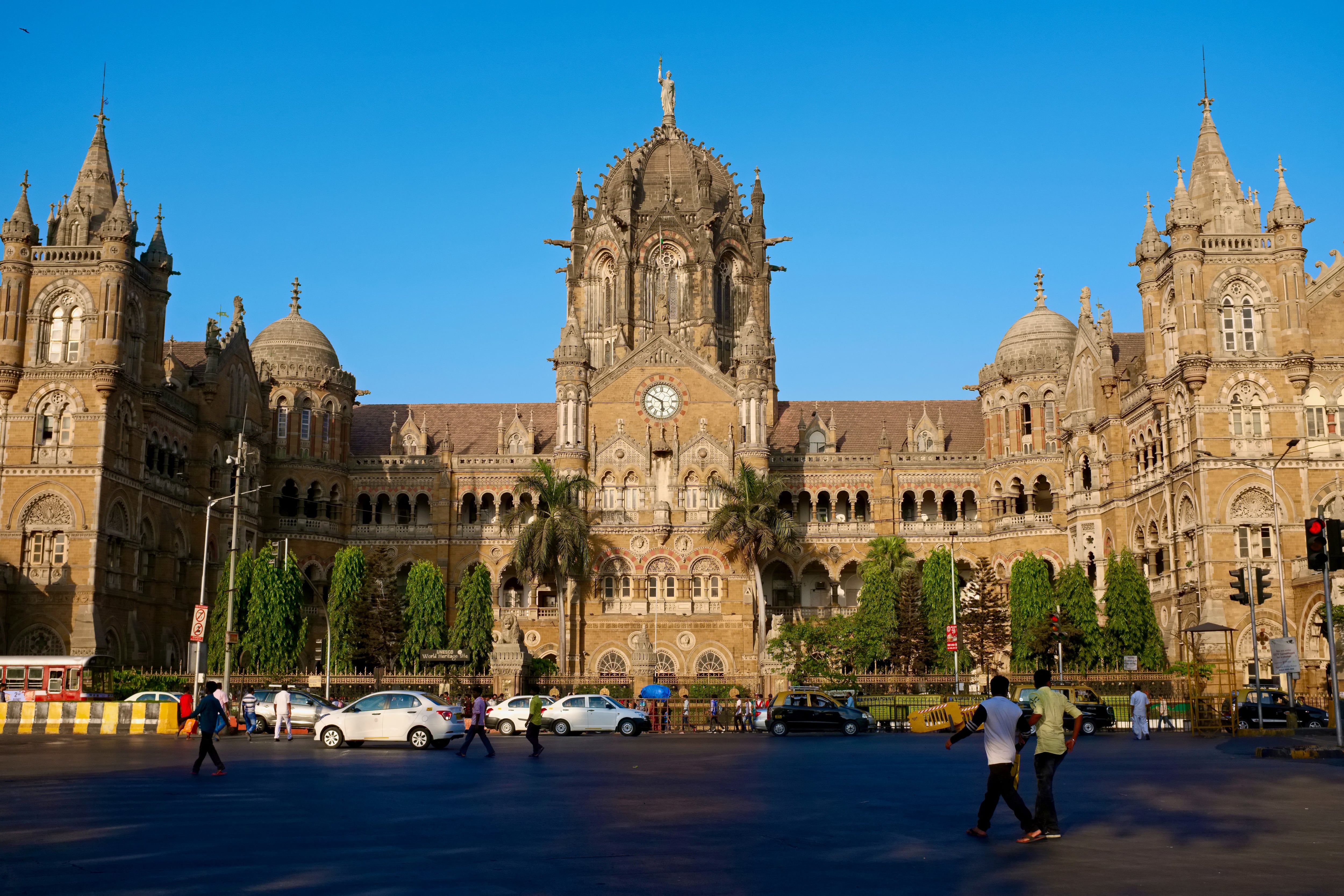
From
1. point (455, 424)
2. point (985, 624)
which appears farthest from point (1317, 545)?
point (455, 424)

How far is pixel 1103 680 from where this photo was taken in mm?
57250

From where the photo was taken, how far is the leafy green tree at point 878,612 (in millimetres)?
65438

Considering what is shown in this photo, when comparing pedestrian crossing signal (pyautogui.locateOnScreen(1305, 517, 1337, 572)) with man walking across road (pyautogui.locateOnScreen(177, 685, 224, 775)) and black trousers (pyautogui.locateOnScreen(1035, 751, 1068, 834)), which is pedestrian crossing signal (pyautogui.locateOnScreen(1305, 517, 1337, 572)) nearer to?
black trousers (pyautogui.locateOnScreen(1035, 751, 1068, 834))

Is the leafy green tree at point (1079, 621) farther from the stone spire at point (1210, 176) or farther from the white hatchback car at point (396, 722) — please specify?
the white hatchback car at point (396, 722)

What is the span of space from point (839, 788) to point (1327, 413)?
47584 mm

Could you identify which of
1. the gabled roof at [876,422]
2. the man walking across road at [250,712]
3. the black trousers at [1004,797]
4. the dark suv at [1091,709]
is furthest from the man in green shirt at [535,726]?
the gabled roof at [876,422]

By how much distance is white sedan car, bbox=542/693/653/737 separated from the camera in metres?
45.9

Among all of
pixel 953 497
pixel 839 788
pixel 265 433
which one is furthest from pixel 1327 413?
pixel 265 433

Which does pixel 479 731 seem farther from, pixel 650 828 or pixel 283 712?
pixel 650 828

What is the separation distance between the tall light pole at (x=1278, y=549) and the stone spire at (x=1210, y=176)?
38.0 ft

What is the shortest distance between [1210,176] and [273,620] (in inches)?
1890

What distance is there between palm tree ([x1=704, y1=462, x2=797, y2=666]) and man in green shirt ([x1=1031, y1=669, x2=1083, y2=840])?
53.0 m

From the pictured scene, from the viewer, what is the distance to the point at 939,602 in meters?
67.4

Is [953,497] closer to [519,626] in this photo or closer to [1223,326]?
[1223,326]
